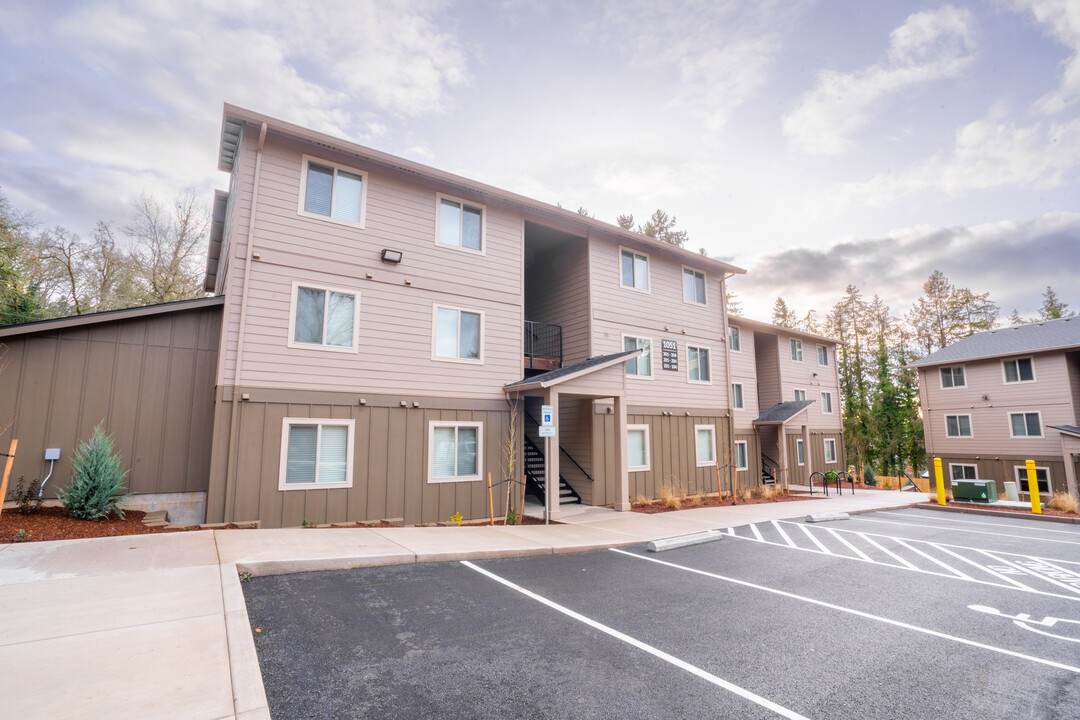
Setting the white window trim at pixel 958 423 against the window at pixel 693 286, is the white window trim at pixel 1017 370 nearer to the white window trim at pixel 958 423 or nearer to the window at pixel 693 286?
the white window trim at pixel 958 423

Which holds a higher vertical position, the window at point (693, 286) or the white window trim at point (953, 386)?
the window at point (693, 286)

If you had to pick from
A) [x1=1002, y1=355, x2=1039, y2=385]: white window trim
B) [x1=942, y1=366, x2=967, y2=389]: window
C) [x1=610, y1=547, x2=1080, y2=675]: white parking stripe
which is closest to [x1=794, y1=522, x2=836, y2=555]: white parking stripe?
[x1=610, y1=547, x2=1080, y2=675]: white parking stripe

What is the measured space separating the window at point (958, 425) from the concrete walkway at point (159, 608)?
2485cm

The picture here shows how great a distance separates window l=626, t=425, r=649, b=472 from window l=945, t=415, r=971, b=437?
2073 centimetres

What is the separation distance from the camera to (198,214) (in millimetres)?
Answer: 21547

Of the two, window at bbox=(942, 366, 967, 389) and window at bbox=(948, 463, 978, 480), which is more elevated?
window at bbox=(942, 366, 967, 389)

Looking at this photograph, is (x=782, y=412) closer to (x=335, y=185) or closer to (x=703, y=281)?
(x=703, y=281)

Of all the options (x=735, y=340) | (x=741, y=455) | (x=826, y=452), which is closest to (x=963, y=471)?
(x=826, y=452)

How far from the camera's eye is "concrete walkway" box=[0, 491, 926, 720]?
9.04ft

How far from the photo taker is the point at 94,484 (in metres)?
7.50

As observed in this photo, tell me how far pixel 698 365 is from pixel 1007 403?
17.9m

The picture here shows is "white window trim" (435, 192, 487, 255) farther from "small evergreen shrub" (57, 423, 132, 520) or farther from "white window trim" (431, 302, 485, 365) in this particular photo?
"small evergreen shrub" (57, 423, 132, 520)

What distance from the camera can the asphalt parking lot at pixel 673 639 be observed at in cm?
306

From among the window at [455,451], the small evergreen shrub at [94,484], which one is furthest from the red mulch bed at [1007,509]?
the small evergreen shrub at [94,484]
